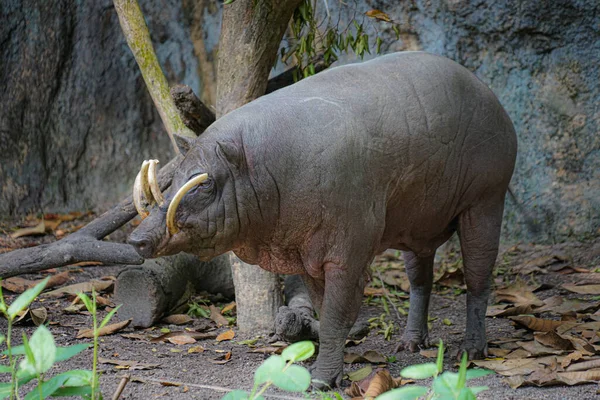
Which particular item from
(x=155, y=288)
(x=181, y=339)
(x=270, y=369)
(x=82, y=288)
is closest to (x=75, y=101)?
(x=82, y=288)

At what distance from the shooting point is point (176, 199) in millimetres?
3414

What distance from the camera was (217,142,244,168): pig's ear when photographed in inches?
142

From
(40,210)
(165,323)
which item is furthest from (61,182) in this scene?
(165,323)

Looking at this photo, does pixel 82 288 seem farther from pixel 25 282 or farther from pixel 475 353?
pixel 475 353

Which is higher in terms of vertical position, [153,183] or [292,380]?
[153,183]

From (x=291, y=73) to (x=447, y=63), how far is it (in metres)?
1.33

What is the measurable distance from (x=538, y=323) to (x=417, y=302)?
2.31ft

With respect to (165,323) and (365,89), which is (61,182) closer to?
(165,323)

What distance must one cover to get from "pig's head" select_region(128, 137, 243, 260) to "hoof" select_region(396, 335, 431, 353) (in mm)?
1418

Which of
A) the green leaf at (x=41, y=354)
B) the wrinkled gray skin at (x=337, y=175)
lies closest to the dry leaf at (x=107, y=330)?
the wrinkled gray skin at (x=337, y=175)

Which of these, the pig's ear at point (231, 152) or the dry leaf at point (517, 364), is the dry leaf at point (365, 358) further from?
the pig's ear at point (231, 152)

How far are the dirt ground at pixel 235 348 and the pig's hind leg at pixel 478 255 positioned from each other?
0.61 ft

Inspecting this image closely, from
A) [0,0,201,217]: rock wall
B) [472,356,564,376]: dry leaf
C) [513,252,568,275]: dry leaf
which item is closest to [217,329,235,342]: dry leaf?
[472,356,564,376]: dry leaf

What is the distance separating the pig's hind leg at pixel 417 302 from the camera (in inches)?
183
